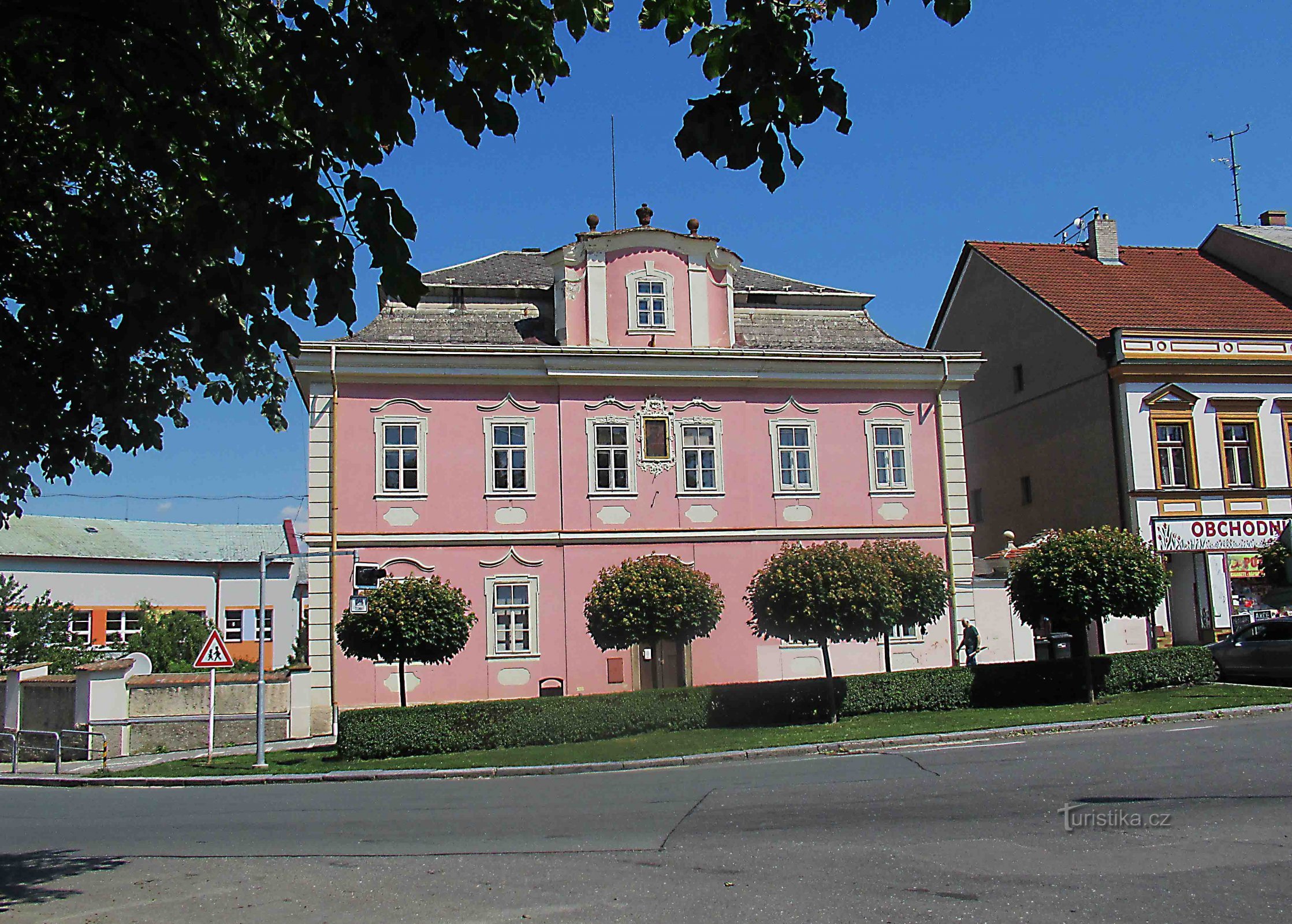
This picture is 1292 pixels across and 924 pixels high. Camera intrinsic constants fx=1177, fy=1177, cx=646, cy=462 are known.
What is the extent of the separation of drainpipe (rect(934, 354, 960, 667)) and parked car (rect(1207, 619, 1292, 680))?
6037 millimetres

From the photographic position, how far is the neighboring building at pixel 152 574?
53.0 m

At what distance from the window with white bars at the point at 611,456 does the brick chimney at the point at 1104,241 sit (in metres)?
18.1

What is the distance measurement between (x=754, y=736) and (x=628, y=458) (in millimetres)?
9689

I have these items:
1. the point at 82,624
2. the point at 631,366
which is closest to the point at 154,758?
the point at 631,366

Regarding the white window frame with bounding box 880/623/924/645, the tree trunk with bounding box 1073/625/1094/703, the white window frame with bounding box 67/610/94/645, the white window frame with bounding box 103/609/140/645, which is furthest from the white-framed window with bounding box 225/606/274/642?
the tree trunk with bounding box 1073/625/1094/703

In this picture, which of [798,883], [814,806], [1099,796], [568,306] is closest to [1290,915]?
[798,883]

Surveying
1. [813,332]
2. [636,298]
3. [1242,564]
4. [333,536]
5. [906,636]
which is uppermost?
[636,298]

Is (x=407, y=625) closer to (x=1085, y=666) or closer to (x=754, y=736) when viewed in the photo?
(x=754, y=736)

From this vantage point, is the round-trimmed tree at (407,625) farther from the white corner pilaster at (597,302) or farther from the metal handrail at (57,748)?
the white corner pilaster at (597,302)

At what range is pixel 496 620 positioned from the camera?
27016 mm

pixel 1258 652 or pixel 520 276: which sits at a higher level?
pixel 520 276

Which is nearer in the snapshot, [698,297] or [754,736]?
[754,736]

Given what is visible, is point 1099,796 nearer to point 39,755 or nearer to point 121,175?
point 121,175

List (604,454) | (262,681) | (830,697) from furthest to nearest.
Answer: (604,454) → (262,681) → (830,697)
